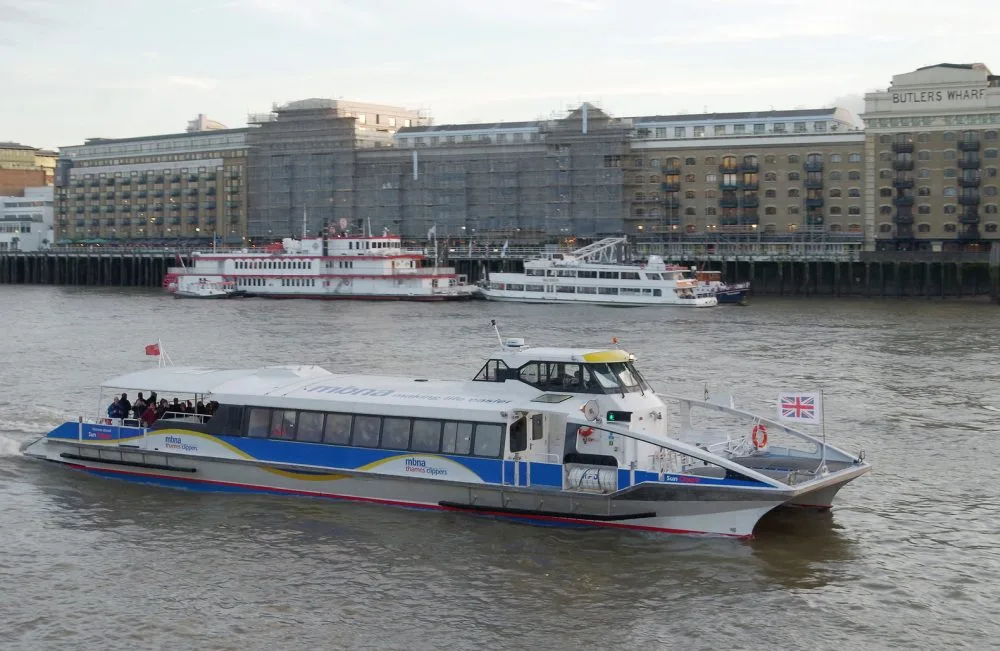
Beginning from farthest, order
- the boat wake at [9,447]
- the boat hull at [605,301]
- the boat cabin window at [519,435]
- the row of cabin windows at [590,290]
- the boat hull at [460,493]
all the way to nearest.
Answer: the row of cabin windows at [590,290]
the boat hull at [605,301]
the boat wake at [9,447]
the boat cabin window at [519,435]
the boat hull at [460,493]

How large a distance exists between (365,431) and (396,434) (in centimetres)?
68

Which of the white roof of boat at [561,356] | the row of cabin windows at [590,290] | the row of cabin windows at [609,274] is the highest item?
the row of cabin windows at [609,274]

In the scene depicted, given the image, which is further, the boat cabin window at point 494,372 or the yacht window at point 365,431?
the boat cabin window at point 494,372

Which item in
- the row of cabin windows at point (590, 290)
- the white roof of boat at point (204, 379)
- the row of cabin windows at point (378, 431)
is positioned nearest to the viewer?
the row of cabin windows at point (378, 431)

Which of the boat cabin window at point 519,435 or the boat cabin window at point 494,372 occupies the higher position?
the boat cabin window at point 494,372

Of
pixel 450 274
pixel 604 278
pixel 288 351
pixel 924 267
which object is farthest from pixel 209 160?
pixel 288 351

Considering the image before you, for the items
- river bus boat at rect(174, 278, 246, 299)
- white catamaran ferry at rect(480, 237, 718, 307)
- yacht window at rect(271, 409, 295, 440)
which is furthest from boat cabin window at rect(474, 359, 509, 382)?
river bus boat at rect(174, 278, 246, 299)

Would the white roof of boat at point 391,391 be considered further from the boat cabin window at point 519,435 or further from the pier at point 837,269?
the pier at point 837,269

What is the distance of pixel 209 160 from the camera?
142125 millimetres

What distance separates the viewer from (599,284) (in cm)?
8962

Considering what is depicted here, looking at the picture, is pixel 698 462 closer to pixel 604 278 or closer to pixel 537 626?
pixel 537 626

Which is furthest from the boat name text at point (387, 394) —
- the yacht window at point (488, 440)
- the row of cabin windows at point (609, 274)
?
the row of cabin windows at point (609, 274)

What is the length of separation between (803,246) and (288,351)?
6560 centimetres

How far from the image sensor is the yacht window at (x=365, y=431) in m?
22.7
